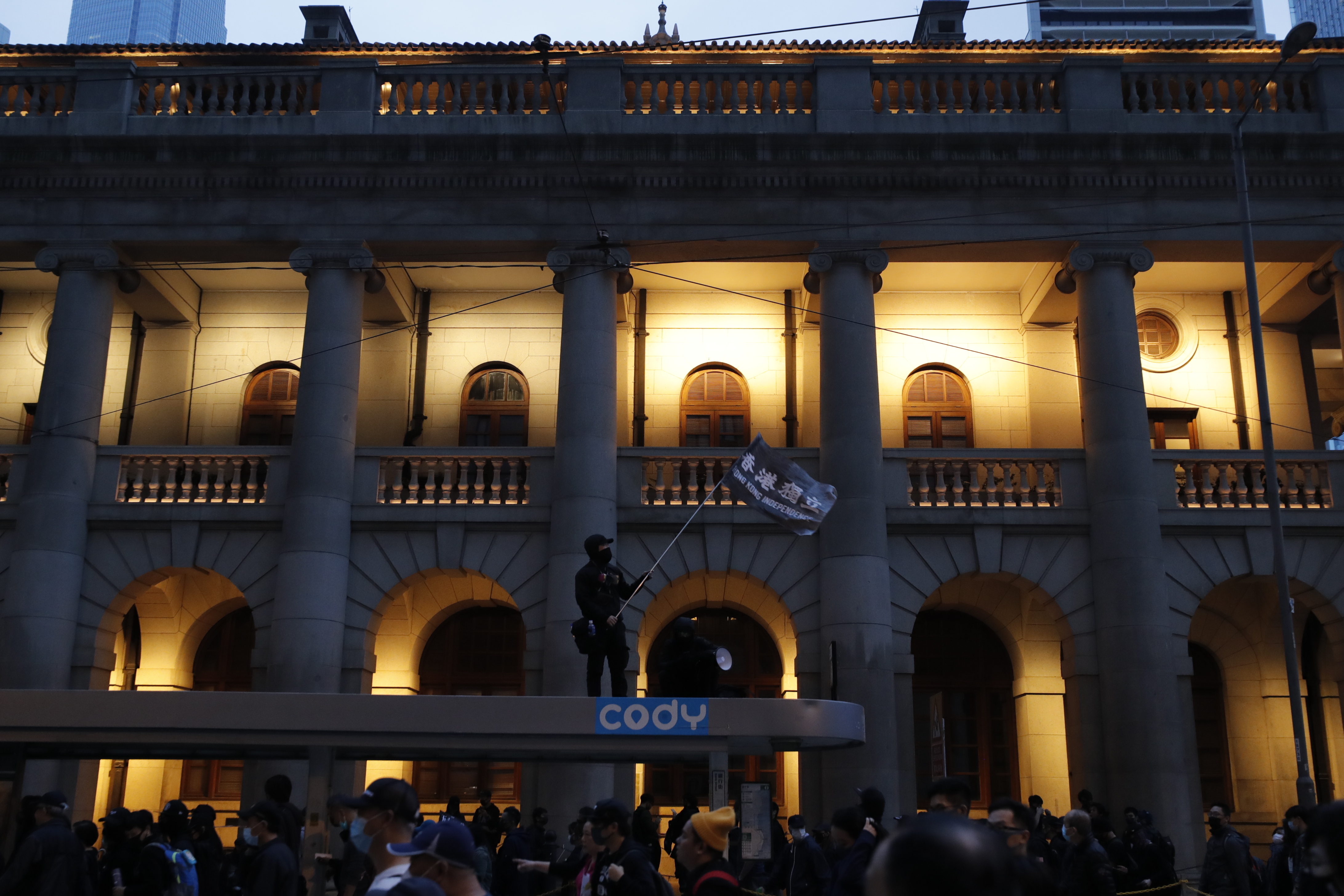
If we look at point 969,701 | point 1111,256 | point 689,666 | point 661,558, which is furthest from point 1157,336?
point 689,666

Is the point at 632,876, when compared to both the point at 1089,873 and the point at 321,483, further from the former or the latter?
the point at 321,483

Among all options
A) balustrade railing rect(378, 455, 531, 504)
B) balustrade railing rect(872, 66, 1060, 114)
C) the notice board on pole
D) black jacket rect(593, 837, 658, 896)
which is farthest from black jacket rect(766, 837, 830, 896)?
balustrade railing rect(872, 66, 1060, 114)

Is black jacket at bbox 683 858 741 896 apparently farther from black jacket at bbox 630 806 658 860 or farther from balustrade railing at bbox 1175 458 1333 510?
balustrade railing at bbox 1175 458 1333 510

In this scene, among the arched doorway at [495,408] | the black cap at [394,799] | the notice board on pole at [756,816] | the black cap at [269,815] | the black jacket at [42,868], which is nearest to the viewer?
the black cap at [394,799]

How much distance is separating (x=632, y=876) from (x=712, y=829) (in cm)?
133

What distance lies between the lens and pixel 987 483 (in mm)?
22531

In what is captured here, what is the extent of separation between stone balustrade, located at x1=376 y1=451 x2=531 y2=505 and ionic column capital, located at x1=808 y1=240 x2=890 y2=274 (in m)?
6.22

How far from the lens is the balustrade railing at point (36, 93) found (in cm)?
2373

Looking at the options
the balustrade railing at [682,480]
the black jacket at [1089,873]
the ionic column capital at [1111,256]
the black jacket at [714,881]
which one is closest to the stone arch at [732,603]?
the balustrade railing at [682,480]

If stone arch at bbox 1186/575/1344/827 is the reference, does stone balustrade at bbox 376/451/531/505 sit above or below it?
above

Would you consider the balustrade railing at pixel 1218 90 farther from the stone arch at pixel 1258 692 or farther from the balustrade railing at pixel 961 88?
the stone arch at pixel 1258 692

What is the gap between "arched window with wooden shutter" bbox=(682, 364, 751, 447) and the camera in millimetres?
25578

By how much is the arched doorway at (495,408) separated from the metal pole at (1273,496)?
43.6ft

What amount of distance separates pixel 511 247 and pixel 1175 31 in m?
128
